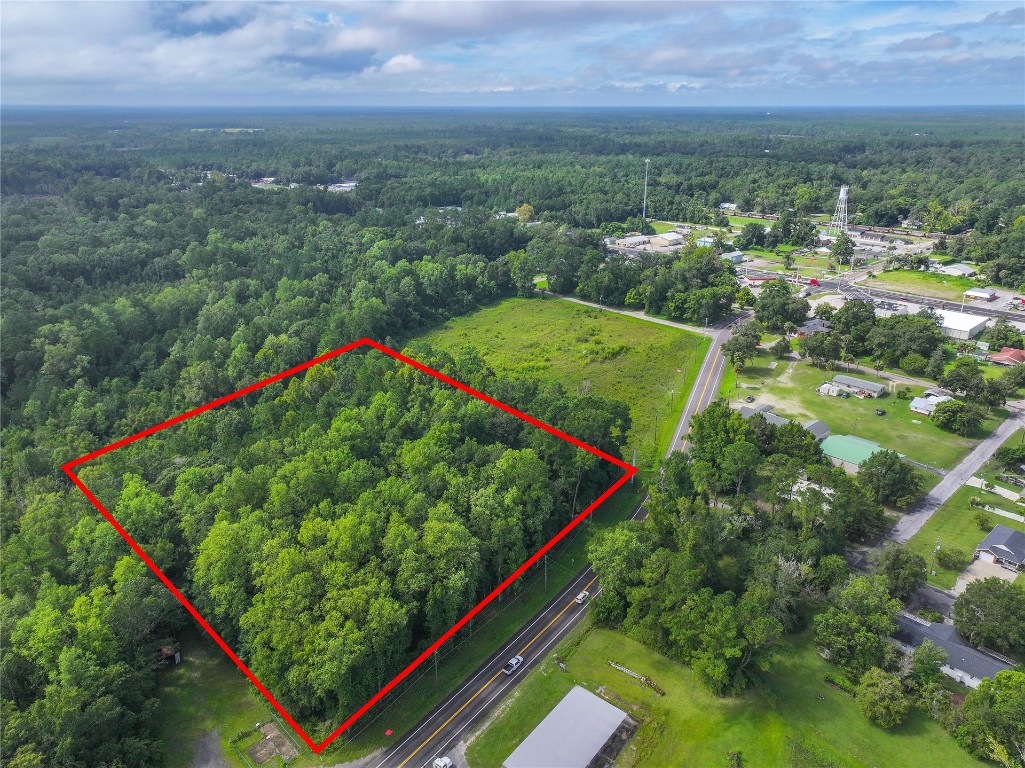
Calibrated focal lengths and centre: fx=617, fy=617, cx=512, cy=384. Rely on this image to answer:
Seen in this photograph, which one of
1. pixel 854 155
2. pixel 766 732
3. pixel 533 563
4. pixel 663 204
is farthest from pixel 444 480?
pixel 854 155

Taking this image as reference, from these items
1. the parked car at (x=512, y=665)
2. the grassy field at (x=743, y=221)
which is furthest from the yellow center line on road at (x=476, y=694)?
the grassy field at (x=743, y=221)

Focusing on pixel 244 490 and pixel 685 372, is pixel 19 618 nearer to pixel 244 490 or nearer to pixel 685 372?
pixel 244 490

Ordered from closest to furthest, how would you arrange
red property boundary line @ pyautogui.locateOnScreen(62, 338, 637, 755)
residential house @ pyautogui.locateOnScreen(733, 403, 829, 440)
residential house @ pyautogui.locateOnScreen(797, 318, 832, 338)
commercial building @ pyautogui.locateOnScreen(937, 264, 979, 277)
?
red property boundary line @ pyautogui.locateOnScreen(62, 338, 637, 755) < residential house @ pyautogui.locateOnScreen(733, 403, 829, 440) < residential house @ pyautogui.locateOnScreen(797, 318, 832, 338) < commercial building @ pyautogui.locateOnScreen(937, 264, 979, 277)

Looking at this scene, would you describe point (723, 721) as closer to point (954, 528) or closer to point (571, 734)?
point (571, 734)

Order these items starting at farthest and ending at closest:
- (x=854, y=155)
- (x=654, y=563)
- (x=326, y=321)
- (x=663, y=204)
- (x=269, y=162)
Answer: (x=854, y=155) → (x=269, y=162) → (x=663, y=204) → (x=326, y=321) → (x=654, y=563)

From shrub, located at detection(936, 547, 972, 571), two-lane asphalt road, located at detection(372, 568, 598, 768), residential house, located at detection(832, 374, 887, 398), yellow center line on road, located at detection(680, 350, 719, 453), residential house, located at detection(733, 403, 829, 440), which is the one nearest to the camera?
two-lane asphalt road, located at detection(372, 568, 598, 768)

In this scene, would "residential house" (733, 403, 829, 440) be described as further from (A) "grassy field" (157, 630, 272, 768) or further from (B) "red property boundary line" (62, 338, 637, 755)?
(A) "grassy field" (157, 630, 272, 768)

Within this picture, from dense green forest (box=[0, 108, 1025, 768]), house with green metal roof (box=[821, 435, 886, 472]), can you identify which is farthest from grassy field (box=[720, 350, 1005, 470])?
dense green forest (box=[0, 108, 1025, 768])
